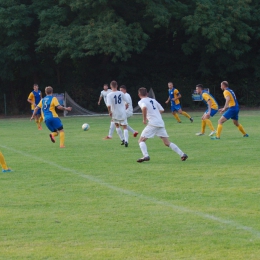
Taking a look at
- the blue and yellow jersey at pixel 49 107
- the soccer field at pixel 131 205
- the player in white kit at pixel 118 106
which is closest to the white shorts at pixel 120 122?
the player in white kit at pixel 118 106

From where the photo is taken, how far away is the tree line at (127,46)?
116 feet

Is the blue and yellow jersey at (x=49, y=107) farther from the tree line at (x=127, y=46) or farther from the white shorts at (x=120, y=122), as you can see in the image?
the tree line at (x=127, y=46)

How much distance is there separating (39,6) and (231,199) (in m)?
30.7

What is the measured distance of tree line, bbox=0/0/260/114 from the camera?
3550cm

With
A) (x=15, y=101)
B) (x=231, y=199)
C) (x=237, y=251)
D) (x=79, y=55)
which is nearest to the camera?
(x=237, y=251)

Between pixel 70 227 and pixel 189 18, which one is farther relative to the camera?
pixel 189 18

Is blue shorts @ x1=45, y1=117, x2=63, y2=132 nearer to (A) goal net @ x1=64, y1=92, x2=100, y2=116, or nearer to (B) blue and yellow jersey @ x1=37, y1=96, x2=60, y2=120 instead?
(B) blue and yellow jersey @ x1=37, y1=96, x2=60, y2=120

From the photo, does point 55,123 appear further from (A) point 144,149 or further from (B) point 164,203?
(B) point 164,203

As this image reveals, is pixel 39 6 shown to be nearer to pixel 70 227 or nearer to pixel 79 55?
pixel 79 55

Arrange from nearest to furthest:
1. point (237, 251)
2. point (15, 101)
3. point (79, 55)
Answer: point (237, 251), point (79, 55), point (15, 101)

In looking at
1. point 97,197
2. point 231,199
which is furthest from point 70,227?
point 231,199

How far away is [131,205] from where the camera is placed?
8.51m

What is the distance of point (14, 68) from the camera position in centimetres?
3956

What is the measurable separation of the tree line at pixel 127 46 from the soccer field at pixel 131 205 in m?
20.9
